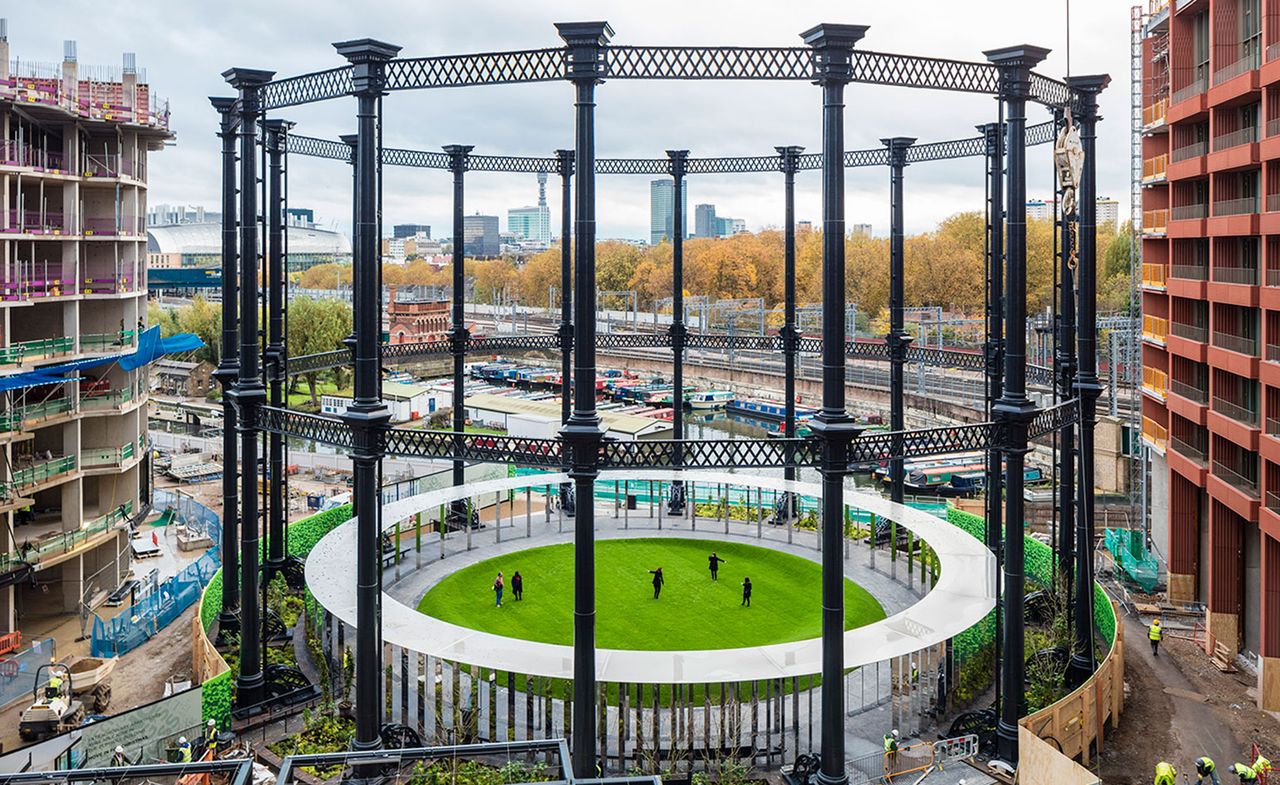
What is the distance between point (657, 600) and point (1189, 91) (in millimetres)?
21909

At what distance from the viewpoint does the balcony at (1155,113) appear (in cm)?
3109

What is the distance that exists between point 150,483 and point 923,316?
65.8 m

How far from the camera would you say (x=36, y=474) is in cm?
2694

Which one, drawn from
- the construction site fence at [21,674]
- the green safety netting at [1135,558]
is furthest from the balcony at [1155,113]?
the construction site fence at [21,674]

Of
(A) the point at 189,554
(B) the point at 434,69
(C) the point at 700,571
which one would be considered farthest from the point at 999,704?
(A) the point at 189,554

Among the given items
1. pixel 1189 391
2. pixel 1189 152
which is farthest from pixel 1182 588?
pixel 1189 152

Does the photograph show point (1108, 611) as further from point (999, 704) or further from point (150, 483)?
point (150, 483)

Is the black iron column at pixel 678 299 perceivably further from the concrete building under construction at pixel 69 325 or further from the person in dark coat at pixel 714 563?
the concrete building under construction at pixel 69 325

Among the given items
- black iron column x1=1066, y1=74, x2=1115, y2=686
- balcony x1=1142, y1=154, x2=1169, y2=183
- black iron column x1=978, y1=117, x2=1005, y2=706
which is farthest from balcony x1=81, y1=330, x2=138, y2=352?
balcony x1=1142, y1=154, x2=1169, y2=183

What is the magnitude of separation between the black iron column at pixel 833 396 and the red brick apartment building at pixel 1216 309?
497 inches

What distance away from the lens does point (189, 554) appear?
34750 millimetres

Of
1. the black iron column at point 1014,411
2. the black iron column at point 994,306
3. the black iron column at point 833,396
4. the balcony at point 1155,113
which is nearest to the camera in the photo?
the black iron column at point 833,396

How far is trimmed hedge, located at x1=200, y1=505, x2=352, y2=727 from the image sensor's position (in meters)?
17.9

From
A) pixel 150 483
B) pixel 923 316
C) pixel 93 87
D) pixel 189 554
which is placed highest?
pixel 93 87
